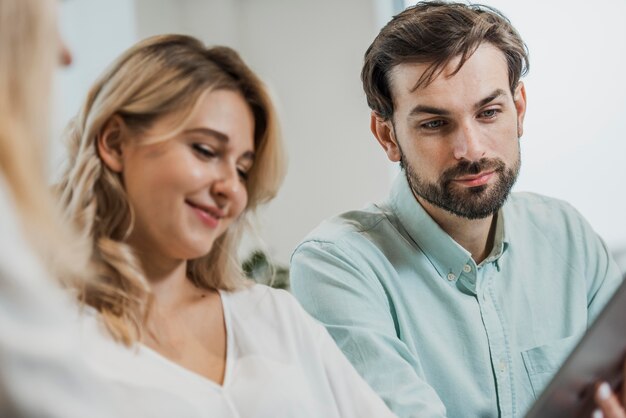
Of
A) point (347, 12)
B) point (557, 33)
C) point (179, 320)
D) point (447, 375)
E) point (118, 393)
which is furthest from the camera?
point (557, 33)

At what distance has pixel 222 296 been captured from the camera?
86 cm

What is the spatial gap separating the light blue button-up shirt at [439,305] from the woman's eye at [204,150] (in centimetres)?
34

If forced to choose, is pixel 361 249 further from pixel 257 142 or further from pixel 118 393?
pixel 118 393

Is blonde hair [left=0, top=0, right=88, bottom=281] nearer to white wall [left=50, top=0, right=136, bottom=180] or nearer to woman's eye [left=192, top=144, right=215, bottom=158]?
woman's eye [left=192, top=144, right=215, bottom=158]

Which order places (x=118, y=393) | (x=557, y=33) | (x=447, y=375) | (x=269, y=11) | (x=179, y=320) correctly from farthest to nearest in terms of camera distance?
1. (x=557, y=33)
2. (x=269, y=11)
3. (x=447, y=375)
4. (x=179, y=320)
5. (x=118, y=393)

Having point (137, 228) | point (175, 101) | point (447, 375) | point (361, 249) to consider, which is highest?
point (175, 101)

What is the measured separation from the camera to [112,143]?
75 centimetres

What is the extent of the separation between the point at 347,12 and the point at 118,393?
100cm

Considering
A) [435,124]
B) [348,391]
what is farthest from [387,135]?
[348,391]

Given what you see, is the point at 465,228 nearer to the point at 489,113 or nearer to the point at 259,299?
the point at 489,113

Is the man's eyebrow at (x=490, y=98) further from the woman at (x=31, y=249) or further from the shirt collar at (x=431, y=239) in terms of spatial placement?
the woman at (x=31, y=249)

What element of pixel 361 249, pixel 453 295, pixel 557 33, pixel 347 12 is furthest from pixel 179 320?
pixel 557 33

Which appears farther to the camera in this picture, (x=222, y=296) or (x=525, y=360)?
(x=525, y=360)

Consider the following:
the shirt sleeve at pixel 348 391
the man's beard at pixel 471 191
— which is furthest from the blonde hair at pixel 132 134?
the man's beard at pixel 471 191
